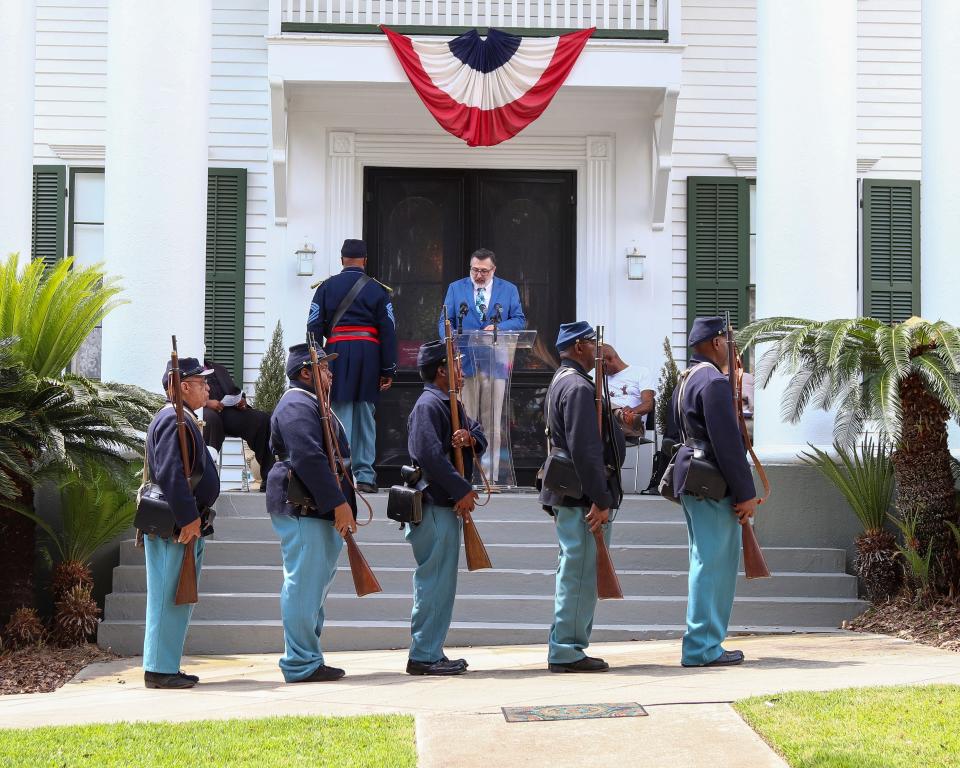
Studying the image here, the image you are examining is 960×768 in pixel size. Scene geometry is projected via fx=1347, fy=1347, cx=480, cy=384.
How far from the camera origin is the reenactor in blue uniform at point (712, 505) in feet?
25.4

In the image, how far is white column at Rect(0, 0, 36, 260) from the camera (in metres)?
11.1

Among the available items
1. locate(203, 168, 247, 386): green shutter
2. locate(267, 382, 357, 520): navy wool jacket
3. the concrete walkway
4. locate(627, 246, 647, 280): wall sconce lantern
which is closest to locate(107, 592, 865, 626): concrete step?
the concrete walkway

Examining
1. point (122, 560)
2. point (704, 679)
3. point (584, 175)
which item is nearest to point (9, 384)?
point (122, 560)

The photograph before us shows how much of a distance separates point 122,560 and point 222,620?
109 centimetres

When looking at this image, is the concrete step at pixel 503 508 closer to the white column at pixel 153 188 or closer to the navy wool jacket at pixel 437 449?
the white column at pixel 153 188

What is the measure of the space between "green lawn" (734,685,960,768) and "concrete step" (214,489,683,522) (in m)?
4.37

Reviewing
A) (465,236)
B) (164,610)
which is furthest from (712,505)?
(465,236)

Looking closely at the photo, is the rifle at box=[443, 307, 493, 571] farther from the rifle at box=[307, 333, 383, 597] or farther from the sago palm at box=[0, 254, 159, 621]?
the sago palm at box=[0, 254, 159, 621]

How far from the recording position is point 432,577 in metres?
7.81

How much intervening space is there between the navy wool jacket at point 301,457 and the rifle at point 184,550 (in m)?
0.50

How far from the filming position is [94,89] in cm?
1445

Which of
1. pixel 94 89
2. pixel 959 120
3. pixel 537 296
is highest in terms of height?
pixel 94 89

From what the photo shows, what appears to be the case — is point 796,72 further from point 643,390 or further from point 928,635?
point 928,635

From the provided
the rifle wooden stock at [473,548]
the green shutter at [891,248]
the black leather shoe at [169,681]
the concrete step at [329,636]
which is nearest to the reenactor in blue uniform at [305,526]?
the black leather shoe at [169,681]
